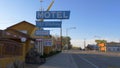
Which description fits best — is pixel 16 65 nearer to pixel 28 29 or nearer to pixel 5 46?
pixel 5 46

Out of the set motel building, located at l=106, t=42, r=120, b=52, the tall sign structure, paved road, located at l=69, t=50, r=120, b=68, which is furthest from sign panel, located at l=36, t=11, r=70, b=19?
motel building, located at l=106, t=42, r=120, b=52

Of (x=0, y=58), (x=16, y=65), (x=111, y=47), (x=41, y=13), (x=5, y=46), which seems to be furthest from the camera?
(x=111, y=47)

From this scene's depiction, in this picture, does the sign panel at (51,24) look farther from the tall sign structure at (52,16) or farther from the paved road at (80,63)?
the paved road at (80,63)

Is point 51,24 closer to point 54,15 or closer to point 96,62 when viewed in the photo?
point 54,15

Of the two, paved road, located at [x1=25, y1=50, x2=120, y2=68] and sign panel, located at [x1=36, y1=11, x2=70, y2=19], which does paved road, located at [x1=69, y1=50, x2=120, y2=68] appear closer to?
paved road, located at [x1=25, y1=50, x2=120, y2=68]

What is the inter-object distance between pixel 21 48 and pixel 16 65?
2.71 m

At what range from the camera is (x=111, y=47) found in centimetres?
16862

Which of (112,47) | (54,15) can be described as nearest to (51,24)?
(54,15)

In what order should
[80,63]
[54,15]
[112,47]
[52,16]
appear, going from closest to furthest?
[54,15], [52,16], [80,63], [112,47]

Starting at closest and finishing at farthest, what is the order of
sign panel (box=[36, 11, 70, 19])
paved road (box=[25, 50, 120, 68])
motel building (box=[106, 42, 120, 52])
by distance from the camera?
paved road (box=[25, 50, 120, 68]), sign panel (box=[36, 11, 70, 19]), motel building (box=[106, 42, 120, 52])

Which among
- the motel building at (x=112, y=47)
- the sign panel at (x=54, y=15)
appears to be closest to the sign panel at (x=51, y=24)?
the sign panel at (x=54, y=15)

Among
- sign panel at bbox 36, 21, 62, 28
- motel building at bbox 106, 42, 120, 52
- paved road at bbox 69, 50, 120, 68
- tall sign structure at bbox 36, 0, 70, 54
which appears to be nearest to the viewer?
paved road at bbox 69, 50, 120, 68

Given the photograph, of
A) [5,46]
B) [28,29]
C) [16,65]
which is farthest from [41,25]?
[28,29]

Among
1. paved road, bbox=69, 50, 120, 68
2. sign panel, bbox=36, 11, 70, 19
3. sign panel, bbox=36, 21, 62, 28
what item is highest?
sign panel, bbox=36, 11, 70, 19
